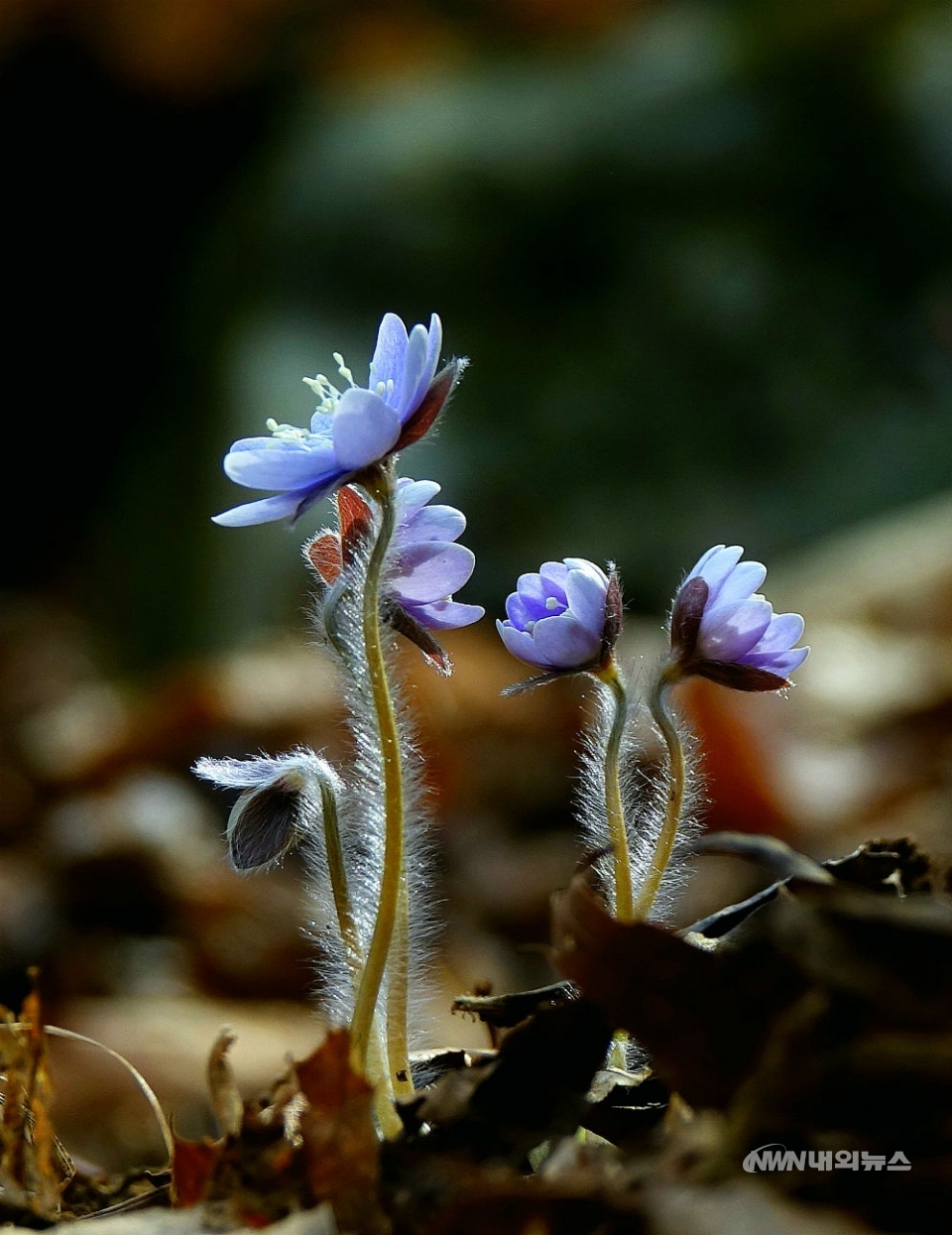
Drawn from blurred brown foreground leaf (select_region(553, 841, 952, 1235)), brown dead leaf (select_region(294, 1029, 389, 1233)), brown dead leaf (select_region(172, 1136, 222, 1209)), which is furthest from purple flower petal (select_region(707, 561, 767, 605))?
brown dead leaf (select_region(172, 1136, 222, 1209))

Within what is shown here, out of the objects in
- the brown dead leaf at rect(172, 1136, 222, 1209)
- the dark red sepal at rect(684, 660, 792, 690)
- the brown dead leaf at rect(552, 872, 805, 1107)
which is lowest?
the brown dead leaf at rect(172, 1136, 222, 1209)

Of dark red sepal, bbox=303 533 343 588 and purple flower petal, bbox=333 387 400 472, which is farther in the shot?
dark red sepal, bbox=303 533 343 588

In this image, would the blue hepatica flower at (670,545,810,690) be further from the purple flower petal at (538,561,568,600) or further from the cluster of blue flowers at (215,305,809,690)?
the purple flower petal at (538,561,568,600)

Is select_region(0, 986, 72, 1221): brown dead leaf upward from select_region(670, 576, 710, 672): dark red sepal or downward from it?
downward

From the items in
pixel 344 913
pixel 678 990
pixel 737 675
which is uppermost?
pixel 737 675

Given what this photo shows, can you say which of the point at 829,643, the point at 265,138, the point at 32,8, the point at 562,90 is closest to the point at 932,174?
the point at 562,90

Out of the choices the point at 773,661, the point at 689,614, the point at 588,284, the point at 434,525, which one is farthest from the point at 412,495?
the point at 588,284

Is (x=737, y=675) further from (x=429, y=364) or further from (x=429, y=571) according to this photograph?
(x=429, y=364)
